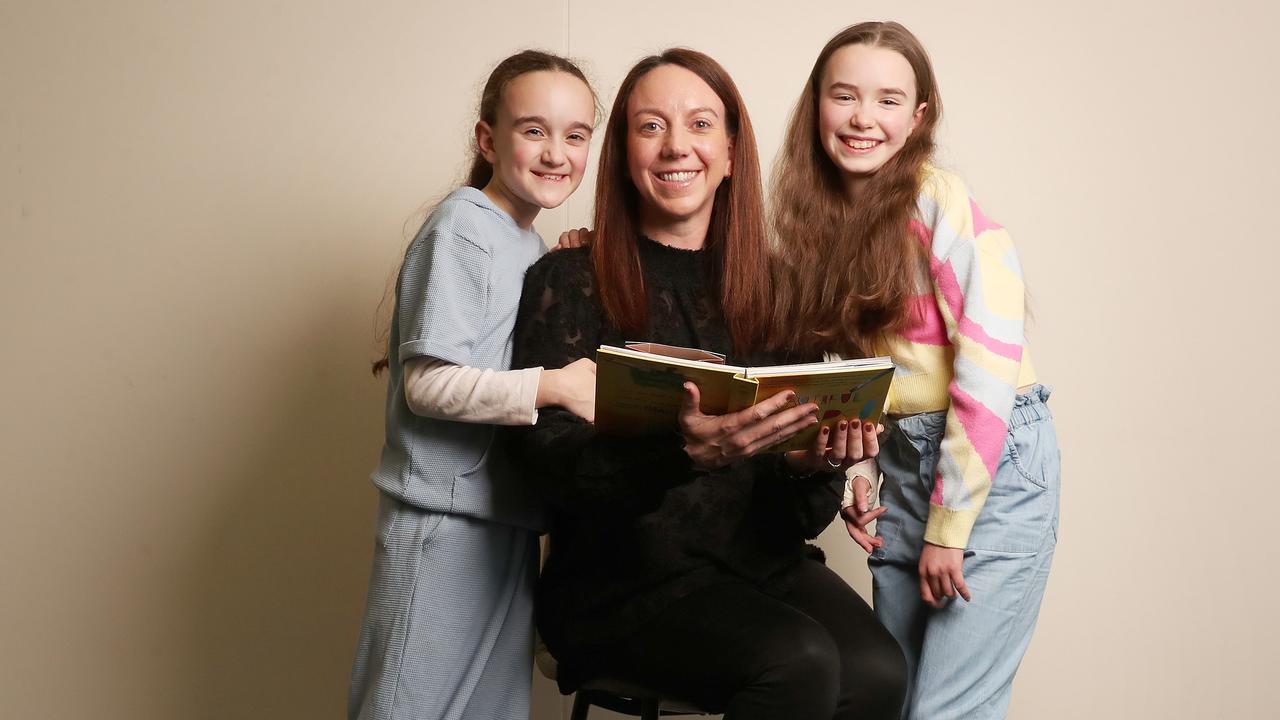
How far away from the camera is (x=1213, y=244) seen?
2953 millimetres

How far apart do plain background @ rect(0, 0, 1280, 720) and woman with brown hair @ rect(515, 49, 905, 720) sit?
39.5 inches

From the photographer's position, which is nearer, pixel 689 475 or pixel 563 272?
pixel 689 475

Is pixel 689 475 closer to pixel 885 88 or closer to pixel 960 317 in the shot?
pixel 960 317

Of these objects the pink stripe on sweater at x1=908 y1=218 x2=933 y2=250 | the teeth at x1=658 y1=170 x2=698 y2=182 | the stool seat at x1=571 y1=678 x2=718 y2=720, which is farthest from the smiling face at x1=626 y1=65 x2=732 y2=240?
the stool seat at x1=571 y1=678 x2=718 y2=720

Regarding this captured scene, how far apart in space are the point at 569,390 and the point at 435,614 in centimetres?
51

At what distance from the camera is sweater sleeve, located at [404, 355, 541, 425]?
1684 mm

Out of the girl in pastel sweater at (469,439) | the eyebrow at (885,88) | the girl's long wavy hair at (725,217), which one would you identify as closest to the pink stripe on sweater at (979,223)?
the eyebrow at (885,88)

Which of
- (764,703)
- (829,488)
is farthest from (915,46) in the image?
(764,703)

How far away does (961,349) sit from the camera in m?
1.79

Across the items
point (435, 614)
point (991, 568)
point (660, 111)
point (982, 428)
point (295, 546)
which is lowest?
point (295, 546)

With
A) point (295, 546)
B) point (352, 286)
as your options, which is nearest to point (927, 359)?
point (352, 286)

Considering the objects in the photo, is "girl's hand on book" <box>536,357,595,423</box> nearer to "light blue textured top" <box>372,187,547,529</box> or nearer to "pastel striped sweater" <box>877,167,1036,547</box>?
"light blue textured top" <box>372,187,547,529</box>

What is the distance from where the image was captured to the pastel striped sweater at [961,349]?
1.76m

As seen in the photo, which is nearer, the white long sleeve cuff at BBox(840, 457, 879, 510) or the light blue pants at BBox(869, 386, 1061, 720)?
the light blue pants at BBox(869, 386, 1061, 720)
